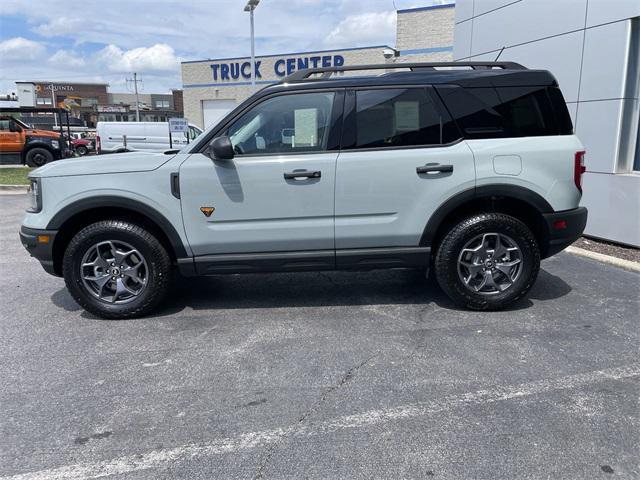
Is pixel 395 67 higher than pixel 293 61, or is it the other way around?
pixel 293 61

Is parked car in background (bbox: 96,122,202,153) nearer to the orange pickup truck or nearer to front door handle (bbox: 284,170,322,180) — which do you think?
the orange pickup truck

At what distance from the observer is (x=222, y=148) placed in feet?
13.0

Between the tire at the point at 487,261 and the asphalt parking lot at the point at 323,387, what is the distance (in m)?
0.20

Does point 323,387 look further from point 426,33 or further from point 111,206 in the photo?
point 426,33

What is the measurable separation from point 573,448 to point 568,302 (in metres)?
2.42

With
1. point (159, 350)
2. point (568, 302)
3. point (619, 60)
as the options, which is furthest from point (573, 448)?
point (619, 60)

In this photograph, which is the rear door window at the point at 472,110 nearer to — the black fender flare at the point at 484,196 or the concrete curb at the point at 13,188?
the black fender flare at the point at 484,196

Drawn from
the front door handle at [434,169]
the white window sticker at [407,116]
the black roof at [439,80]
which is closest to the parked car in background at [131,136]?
the black roof at [439,80]

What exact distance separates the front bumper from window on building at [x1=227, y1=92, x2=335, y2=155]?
1721 millimetres

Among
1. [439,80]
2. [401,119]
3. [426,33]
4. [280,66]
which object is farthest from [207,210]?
[280,66]

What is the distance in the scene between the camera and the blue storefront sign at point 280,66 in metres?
25.5

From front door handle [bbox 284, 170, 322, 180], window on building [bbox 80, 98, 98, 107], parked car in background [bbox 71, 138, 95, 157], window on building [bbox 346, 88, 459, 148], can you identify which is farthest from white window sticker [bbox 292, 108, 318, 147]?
window on building [bbox 80, 98, 98, 107]

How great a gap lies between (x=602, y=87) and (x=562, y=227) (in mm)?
3529

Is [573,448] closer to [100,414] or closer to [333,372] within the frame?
[333,372]
